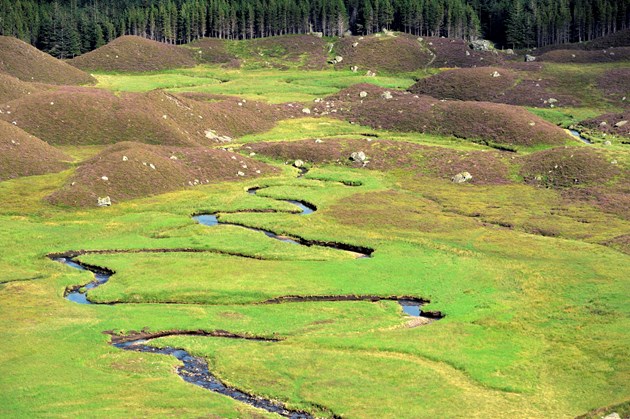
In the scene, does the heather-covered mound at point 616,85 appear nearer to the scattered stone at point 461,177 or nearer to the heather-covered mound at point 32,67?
the scattered stone at point 461,177

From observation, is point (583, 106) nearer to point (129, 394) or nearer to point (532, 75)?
point (532, 75)

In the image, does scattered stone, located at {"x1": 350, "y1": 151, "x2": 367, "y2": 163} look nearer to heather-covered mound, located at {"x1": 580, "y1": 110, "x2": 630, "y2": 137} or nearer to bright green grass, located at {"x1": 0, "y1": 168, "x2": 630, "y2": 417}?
bright green grass, located at {"x1": 0, "y1": 168, "x2": 630, "y2": 417}

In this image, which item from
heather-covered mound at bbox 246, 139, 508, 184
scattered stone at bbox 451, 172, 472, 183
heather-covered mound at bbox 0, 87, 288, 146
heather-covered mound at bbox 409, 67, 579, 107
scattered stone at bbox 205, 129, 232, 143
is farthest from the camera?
heather-covered mound at bbox 409, 67, 579, 107

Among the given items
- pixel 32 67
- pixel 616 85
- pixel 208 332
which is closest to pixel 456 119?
pixel 616 85

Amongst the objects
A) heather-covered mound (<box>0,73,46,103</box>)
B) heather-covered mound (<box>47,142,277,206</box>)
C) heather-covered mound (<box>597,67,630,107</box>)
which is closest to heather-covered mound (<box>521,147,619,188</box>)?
heather-covered mound (<box>47,142,277,206</box>)

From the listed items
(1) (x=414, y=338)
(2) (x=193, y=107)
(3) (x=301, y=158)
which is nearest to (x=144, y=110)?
(2) (x=193, y=107)

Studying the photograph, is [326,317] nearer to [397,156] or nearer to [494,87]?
[397,156]
